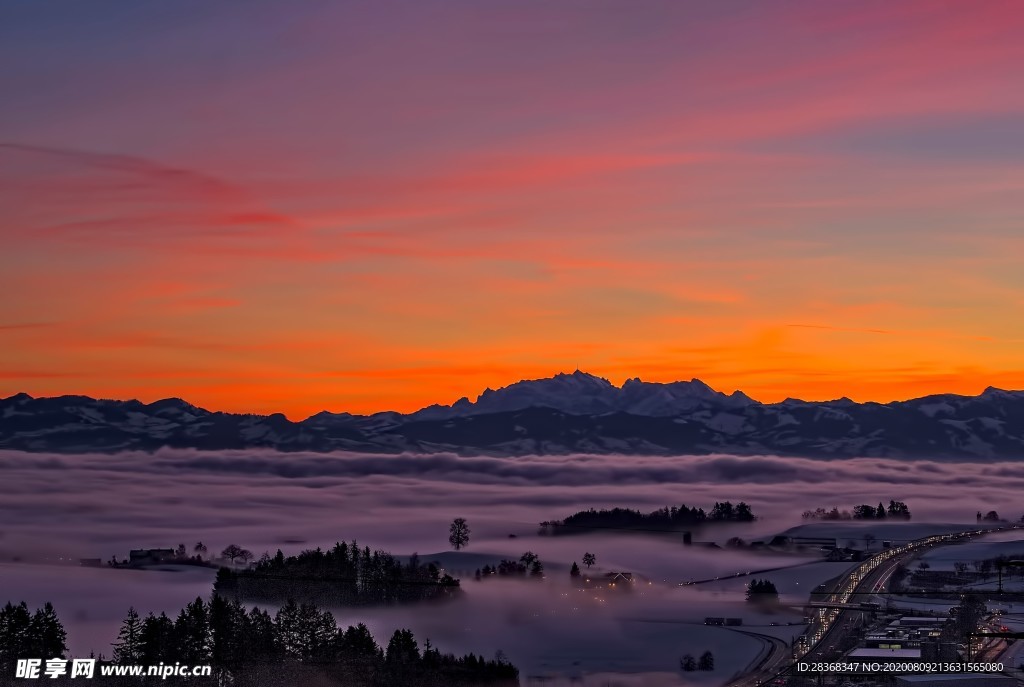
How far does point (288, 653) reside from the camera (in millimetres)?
147500

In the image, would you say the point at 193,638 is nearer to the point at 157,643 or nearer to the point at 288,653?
the point at 157,643

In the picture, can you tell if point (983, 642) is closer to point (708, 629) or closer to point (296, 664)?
point (708, 629)

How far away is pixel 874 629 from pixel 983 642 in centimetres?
1739

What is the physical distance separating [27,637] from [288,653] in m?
28.7

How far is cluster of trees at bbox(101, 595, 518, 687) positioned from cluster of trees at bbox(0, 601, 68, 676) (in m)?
7.60

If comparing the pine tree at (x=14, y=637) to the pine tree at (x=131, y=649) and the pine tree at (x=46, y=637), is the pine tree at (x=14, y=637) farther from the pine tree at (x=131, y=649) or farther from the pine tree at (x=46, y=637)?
the pine tree at (x=131, y=649)

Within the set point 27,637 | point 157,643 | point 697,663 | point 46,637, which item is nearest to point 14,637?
point 27,637

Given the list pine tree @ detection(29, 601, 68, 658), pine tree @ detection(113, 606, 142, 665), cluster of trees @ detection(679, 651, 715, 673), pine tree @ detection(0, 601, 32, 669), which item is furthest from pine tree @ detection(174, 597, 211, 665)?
cluster of trees @ detection(679, 651, 715, 673)

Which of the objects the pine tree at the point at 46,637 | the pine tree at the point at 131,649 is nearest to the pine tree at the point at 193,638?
the pine tree at the point at 131,649

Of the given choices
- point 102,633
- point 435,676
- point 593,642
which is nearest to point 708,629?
point 593,642

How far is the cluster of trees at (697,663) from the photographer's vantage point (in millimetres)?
159375

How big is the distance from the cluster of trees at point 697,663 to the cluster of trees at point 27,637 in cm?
7063

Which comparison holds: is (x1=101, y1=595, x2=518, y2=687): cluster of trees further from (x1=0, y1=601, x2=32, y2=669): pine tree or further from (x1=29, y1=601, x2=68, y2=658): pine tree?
(x1=0, y1=601, x2=32, y2=669): pine tree

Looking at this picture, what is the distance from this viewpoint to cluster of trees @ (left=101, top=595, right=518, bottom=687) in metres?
141
